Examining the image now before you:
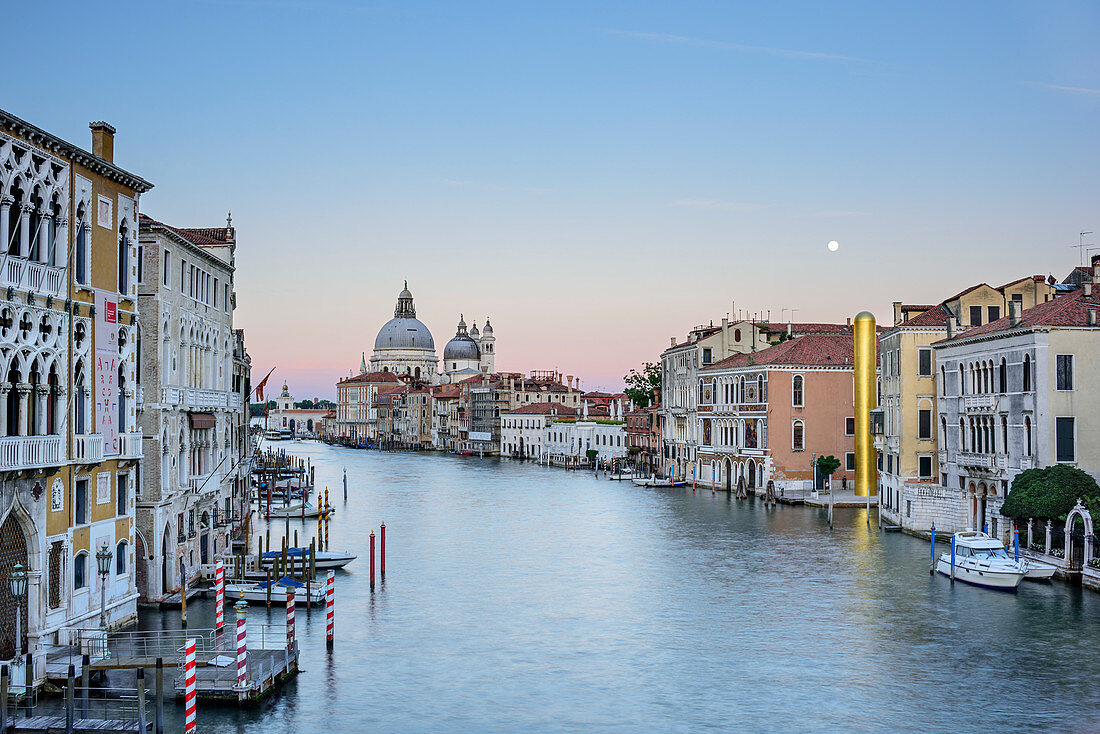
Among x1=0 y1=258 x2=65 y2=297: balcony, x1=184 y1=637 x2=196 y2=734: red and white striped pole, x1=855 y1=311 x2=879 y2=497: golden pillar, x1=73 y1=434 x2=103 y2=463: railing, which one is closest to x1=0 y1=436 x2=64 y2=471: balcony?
x1=73 y1=434 x2=103 y2=463: railing

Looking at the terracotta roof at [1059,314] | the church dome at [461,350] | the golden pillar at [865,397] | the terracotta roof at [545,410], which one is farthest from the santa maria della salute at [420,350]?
the terracotta roof at [1059,314]

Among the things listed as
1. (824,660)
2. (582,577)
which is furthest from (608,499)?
(824,660)

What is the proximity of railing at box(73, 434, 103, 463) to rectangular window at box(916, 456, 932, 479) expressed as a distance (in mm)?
25559

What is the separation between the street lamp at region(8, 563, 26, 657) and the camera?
14.4 meters

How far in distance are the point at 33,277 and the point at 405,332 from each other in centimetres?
14874

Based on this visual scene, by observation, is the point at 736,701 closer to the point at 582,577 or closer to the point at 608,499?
the point at 582,577

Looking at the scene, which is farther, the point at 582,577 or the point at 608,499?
the point at 608,499

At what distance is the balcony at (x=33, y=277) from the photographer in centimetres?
1504

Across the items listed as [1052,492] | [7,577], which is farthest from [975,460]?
[7,577]

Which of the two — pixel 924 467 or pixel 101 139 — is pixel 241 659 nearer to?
pixel 101 139

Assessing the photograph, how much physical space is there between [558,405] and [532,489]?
105ft

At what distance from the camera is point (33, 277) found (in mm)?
15711

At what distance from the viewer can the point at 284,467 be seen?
239 feet

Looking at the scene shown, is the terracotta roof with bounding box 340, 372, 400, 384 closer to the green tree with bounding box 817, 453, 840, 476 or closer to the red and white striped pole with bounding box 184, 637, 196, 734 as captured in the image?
the green tree with bounding box 817, 453, 840, 476
